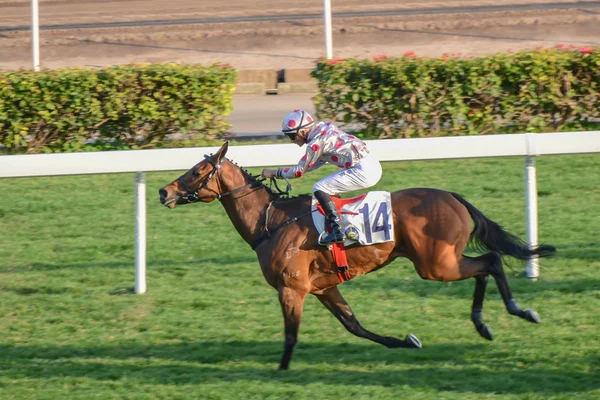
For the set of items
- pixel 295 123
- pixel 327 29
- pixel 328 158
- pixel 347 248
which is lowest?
pixel 347 248

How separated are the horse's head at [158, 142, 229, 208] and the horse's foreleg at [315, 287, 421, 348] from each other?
100 cm

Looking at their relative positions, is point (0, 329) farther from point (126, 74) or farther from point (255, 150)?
point (126, 74)

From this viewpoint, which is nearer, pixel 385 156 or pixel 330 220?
pixel 330 220

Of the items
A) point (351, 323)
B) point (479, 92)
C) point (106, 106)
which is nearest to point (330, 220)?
point (351, 323)

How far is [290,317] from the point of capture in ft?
18.0

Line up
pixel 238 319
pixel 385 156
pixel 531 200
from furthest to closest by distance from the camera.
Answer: pixel 385 156
pixel 531 200
pixel 238 319

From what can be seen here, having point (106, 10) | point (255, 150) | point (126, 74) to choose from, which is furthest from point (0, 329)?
point (106, 10)

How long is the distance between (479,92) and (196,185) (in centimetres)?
534

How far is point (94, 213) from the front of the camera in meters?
9.00

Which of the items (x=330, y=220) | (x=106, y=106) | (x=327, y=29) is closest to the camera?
(x=330, y=220)

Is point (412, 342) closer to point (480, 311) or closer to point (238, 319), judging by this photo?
point (480, 311)

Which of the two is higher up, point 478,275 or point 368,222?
point 368,222

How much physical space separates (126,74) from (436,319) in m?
5.68

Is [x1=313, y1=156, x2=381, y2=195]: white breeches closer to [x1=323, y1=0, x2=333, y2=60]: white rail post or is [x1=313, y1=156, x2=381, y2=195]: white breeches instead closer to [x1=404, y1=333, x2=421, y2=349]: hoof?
[x1=404, y1=333, x2=421, y2=349]: hoof
